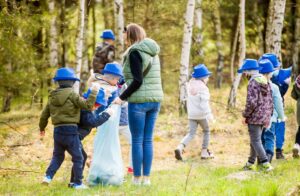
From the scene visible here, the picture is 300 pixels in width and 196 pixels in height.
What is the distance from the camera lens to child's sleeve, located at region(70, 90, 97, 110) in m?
7.72

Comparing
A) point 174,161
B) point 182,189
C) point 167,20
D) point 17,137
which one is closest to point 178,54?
point 167,20

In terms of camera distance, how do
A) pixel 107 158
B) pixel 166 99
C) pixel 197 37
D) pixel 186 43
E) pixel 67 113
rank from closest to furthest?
pixel 67 113, pixel 107 158, pixel 186 43, pixel 197 37, pixel 166 99

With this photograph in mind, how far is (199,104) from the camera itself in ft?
37.0

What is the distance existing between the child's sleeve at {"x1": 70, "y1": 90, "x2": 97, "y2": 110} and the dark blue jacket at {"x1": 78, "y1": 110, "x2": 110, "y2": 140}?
0.31m

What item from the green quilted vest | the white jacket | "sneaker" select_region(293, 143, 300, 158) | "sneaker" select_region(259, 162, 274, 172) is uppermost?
the green quilted vest

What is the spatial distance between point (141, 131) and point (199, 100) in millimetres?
3528

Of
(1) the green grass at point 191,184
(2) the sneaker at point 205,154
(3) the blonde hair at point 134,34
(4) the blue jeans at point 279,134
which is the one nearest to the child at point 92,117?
(1) the green grass at point 191,184

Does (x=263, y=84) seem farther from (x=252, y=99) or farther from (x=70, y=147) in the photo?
(x=70, y=147)

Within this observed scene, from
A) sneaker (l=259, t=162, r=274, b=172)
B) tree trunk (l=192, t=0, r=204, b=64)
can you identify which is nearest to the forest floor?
sneaker (l=259, t=162, r=274, b=172)

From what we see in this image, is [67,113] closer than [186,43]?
Yes

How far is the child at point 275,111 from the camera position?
30.2ft

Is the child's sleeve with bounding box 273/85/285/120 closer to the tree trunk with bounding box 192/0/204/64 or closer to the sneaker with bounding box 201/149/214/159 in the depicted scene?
the sneaker with bounding box 201/149/214/159

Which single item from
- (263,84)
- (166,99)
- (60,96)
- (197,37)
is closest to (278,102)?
(263,84)

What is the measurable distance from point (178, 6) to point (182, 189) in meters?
11.9
